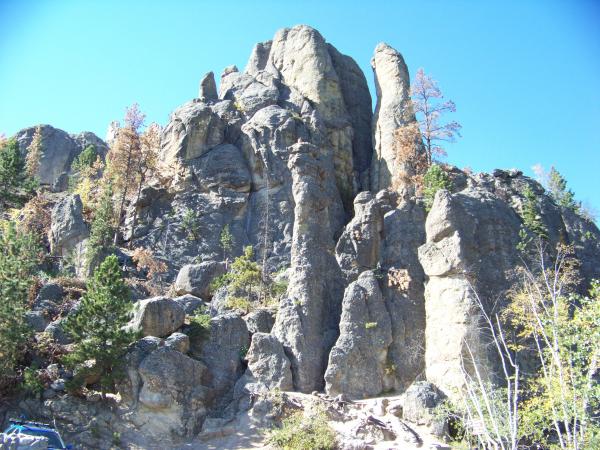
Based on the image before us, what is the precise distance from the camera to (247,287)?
116 ft

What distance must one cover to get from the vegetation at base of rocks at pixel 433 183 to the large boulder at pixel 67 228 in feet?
76.8

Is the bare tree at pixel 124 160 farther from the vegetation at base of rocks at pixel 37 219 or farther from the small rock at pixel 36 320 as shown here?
the small rock at pixel 36 320

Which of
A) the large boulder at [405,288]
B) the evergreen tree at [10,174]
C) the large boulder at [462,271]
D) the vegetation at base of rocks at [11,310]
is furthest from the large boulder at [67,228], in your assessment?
the large boulder at [462,271]

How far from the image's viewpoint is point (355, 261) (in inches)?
1350

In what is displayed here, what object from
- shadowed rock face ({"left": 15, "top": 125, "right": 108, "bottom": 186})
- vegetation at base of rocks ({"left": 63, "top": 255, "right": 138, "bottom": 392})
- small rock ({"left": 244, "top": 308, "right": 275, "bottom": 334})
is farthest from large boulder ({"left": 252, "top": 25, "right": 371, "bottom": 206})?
shadowed rock face ({"left": 15, "top": 125, "right": 108, "bottom": 186})

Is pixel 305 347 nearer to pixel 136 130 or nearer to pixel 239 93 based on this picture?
pixel 136 130

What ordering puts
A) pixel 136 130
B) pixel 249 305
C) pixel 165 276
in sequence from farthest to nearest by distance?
pixel 136 130
pixel 165 276
pixel 249 305

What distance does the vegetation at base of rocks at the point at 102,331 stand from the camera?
26047 mm

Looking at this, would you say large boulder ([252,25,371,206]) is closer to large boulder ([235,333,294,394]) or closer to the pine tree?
large boulder ([235,333,294,394])

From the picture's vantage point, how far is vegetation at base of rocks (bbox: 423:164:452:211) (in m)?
34.8

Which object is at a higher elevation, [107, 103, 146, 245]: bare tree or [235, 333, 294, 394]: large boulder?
[107, 103, 146, 245]: bare tree

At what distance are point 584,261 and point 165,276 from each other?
26524 mm

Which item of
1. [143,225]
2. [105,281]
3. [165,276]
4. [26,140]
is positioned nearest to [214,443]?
[105,281]

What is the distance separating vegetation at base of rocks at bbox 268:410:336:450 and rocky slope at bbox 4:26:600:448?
125 centimetres
